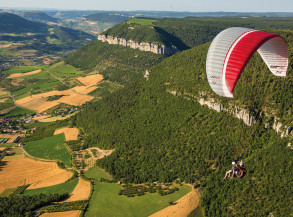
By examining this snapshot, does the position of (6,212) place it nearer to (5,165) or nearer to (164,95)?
(5,165)

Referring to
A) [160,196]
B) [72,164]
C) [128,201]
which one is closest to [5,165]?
[72,164]

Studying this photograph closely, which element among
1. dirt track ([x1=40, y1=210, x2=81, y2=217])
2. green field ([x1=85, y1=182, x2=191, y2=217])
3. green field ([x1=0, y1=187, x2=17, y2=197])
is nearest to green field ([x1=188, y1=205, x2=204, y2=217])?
green field ([x1=85, y1=182, x2=191, y2=217])

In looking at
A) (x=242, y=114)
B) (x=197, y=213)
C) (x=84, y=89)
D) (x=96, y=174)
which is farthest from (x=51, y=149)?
(x=84, y=89)

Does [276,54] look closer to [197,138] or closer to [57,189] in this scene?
[197,138]

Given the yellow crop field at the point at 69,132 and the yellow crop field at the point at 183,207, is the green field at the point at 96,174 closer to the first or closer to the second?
the yellow crop field at the point at 183,207

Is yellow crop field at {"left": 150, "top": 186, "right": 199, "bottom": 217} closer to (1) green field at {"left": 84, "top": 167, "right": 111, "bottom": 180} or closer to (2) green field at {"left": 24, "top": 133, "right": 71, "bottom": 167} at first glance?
(1) green field at {"left": 84, "top": 167, "right": 111, "bottom": 180}
